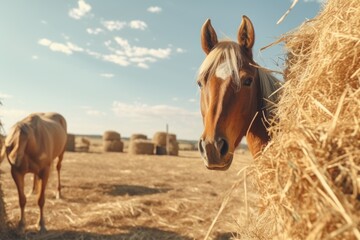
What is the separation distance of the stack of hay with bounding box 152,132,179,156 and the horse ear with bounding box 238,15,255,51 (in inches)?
920

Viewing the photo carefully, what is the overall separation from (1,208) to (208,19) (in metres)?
5.17

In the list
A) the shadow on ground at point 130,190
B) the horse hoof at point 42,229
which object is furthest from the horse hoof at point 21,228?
the shadow on ground at point 130,190

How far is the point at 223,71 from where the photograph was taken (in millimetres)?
2760

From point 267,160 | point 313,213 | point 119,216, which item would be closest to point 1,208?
point 119,216

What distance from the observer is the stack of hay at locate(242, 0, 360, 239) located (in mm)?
1246

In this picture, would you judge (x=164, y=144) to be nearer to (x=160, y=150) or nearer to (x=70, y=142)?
(x=160, y=150)

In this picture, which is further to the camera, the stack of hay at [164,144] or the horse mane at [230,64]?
the stack of hay at [164,144]

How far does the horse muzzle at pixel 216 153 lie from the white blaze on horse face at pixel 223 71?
0.60m

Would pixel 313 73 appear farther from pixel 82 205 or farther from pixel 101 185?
pixel 101 185

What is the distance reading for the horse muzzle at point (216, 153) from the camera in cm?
242

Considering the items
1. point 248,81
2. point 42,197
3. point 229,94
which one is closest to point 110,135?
point 42,197

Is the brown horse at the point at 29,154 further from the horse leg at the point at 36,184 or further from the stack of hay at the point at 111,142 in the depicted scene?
the stack of hay at the point at 111,142

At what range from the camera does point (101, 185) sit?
34.8 feet

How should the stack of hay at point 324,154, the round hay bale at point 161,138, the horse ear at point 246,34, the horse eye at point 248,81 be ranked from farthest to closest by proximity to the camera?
the round hay bale at point 161,138
the horse ear at point 246,34
the horse eye at point 248,81
the stack of hay at point 324,154
